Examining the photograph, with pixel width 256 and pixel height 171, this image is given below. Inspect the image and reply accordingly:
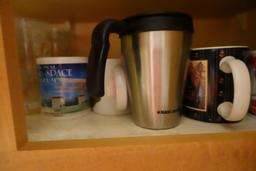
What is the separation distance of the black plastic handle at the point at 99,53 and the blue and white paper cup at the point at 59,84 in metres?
0.11

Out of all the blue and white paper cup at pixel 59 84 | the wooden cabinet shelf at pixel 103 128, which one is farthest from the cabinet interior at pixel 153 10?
the wooden cabinet shelf at pixel 103 128

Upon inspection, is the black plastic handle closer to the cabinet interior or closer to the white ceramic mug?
the white ceramic mug

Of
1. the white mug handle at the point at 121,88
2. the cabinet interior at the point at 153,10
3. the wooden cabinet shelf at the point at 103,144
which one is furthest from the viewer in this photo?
the cabinet interior at the point at 153,10

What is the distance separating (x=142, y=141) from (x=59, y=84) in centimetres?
22

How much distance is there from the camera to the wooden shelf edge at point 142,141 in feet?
1.00

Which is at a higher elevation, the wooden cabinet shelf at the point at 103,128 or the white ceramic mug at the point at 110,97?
the white ceramic mug at the point at 110,97

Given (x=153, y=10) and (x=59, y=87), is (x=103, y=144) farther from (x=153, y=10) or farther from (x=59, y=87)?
(x=153, y=10)

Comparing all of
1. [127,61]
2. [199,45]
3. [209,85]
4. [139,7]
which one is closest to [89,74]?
[127,61]

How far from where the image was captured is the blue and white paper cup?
0.43 metres

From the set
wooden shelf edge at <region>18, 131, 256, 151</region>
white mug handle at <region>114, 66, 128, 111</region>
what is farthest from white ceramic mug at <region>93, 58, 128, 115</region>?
wooden shelf edge at <region>18, 131, 256, 151</region>

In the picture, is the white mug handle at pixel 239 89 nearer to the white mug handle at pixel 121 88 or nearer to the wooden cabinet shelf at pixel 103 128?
the wooden cabinet shelf at pixel 103 128

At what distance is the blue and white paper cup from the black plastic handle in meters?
0.11

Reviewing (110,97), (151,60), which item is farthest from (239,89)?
(110,97)

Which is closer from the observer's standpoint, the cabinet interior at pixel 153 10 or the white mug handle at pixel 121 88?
the white mug handle at pixel 121 88
